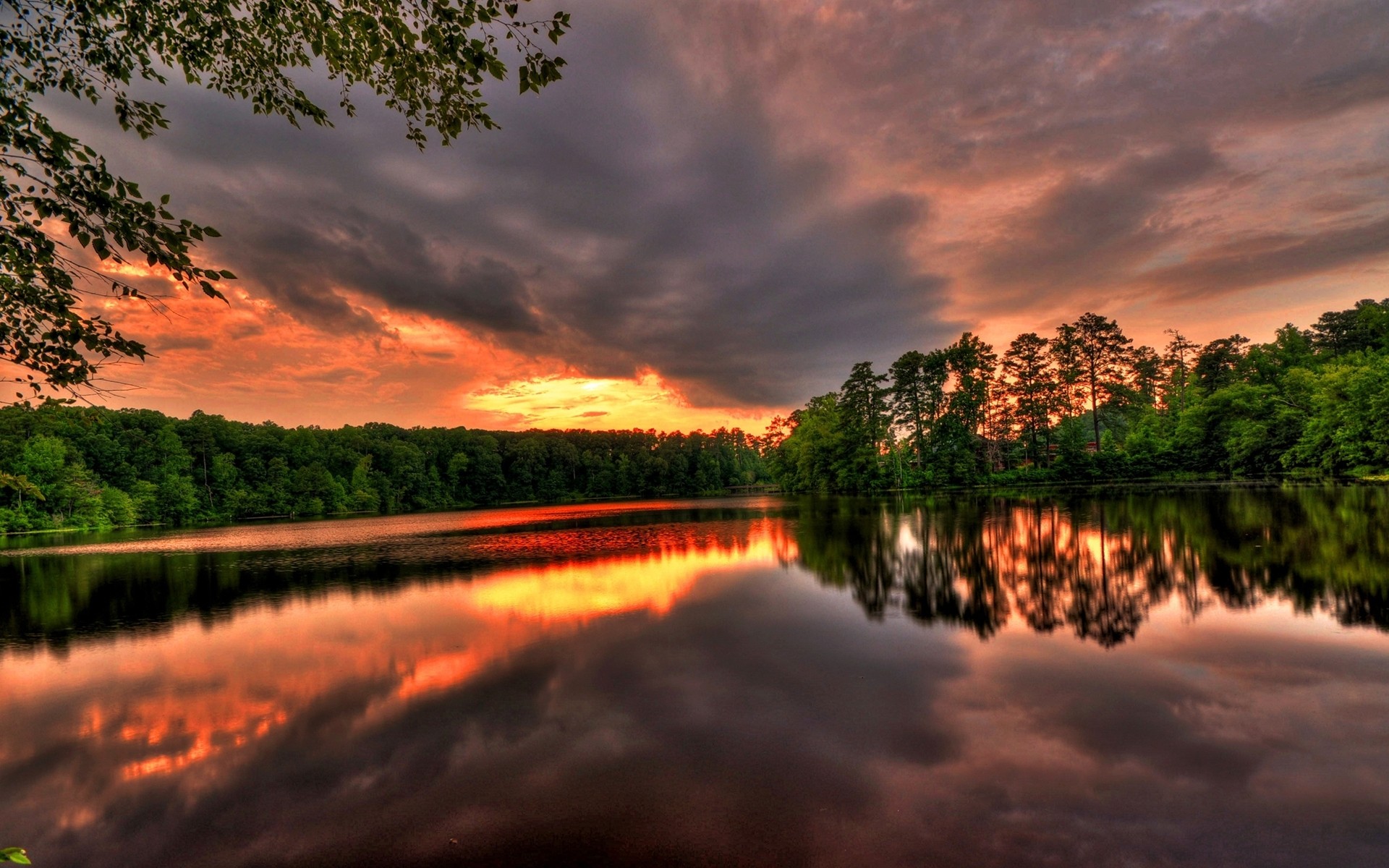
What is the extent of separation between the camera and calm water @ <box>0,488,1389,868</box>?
4324 mm

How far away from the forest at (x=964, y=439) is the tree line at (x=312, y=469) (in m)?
0.26

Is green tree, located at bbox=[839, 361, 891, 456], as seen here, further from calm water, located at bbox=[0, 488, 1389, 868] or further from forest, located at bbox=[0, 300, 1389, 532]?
calm water, located at bbox=[0, 488, 1389, 868]

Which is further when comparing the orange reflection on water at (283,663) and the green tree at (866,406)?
the green tree at (866,406)

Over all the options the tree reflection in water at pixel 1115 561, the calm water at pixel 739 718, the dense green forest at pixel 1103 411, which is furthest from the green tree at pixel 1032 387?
the calm water at pixel 739 718

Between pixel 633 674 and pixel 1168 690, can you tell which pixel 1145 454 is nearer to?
pixel 1168 690

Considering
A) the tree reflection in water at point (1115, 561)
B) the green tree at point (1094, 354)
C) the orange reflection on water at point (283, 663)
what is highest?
the green tree at point (1094, 354)

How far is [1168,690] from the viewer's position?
A: 6.58 metres

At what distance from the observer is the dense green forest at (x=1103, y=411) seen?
42.1m

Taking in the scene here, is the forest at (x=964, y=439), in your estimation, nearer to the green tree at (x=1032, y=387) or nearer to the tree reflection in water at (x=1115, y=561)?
the green tree at (x=1032, y=387)

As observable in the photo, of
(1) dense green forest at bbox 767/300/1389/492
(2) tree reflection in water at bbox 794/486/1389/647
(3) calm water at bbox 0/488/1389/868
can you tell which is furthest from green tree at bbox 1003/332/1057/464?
(3) calm water at bbox 0/488/1389/868

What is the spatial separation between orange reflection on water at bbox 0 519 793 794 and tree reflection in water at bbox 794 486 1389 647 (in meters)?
6.19

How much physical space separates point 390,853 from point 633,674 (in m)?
4.14

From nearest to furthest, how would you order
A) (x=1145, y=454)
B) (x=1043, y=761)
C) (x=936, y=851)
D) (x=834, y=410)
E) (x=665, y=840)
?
(x=936, y=851)
(x=665, y=840)
(x=1043, y=761)
(x=1145, y=454)
(x=834, y=410)

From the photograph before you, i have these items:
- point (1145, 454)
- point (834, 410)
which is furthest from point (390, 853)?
point (834, 410)
